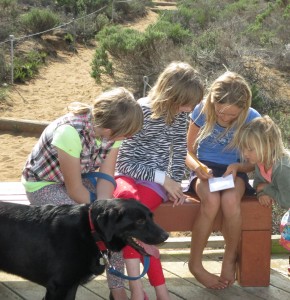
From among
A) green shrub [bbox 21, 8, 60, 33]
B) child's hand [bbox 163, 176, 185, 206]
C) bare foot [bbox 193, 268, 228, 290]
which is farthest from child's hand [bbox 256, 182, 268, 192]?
green shrub [bbox 21, 8, 60, 33]

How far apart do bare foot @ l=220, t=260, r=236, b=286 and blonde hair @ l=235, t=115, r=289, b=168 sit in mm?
640

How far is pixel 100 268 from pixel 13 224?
493mm

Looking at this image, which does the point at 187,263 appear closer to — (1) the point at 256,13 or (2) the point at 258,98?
(2) the point at 258,98

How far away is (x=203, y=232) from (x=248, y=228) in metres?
0.33

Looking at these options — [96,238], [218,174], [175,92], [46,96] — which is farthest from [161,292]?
[46,96]

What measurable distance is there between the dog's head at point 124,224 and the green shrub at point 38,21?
12.9m

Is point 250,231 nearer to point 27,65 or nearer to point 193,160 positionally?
point 193,160

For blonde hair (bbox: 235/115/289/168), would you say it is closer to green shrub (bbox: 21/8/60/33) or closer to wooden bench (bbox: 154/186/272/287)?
wooden bench (bbox: 154/186/272/287)

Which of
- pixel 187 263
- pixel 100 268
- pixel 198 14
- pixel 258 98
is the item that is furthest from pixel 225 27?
pixel 100 268

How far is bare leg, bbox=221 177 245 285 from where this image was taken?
3959 millimetres

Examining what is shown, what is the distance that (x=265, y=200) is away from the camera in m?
4.10

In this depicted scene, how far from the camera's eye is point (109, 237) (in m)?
3.24

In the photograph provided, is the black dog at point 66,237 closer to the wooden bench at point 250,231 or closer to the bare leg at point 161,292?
the bare leg at point 161,292

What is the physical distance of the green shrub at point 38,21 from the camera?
15742mm
